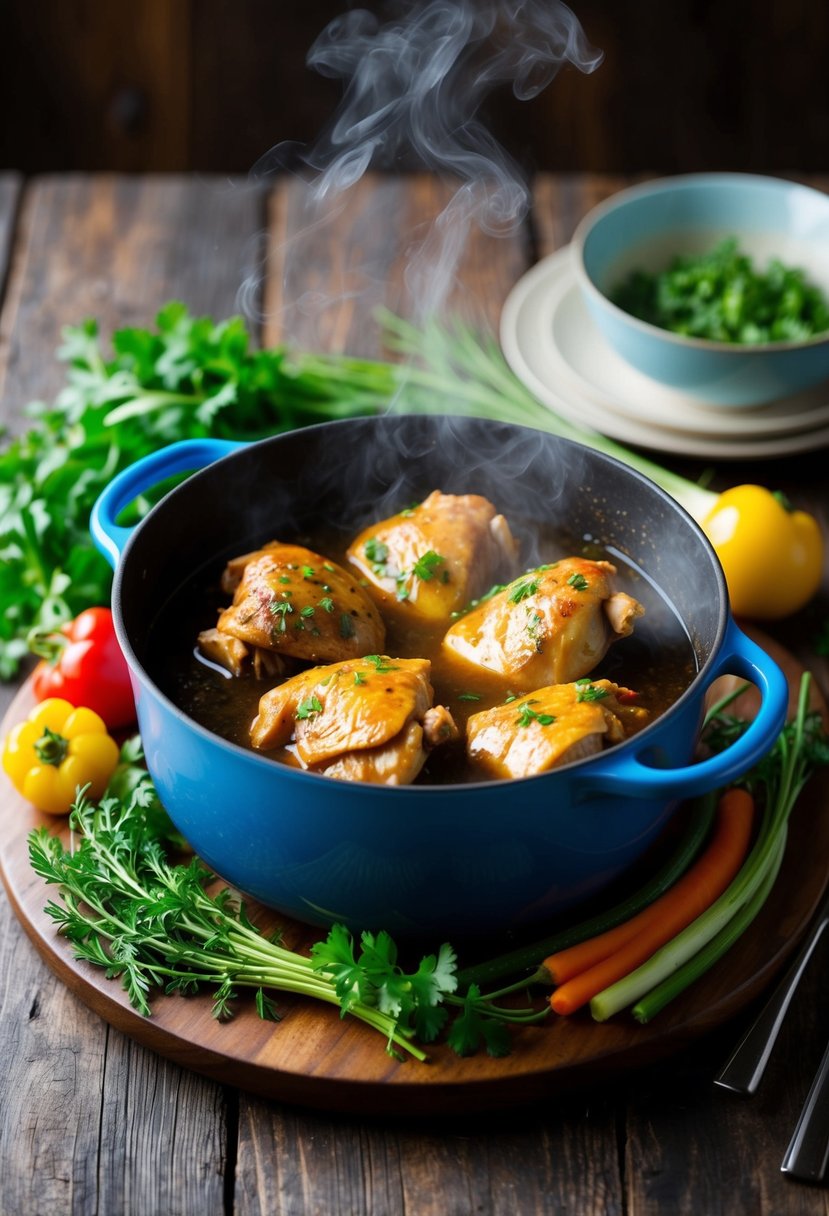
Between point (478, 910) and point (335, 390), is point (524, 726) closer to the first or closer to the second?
point (478, 910)

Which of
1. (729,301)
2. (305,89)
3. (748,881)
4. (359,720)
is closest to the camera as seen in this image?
(359,720)

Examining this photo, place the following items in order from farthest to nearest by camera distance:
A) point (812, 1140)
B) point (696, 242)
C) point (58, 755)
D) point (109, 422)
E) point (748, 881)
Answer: point (696, 242) < point (109, 422) < point (58, 755) < point (748, 881) < point (812, 1140)

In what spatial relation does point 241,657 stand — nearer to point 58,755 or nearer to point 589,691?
point 58,755

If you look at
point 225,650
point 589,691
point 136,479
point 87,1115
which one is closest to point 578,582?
point 589,691

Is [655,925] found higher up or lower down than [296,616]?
lower down

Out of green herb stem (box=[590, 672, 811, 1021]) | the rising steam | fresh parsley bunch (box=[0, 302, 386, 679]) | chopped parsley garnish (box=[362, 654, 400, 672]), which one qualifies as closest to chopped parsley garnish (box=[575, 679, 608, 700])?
chopped parsley garnish (box=[362, 654, 400, 672])

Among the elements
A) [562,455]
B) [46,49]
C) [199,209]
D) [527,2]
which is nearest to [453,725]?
[562,455]

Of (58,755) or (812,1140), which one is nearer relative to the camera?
(812,1140)

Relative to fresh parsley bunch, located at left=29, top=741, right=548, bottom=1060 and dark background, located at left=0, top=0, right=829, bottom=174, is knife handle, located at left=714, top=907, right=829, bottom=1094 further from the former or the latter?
dark background, located at left=0, top=0, right=829, bottom=174

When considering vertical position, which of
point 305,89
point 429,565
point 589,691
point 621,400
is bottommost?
point 305,89
